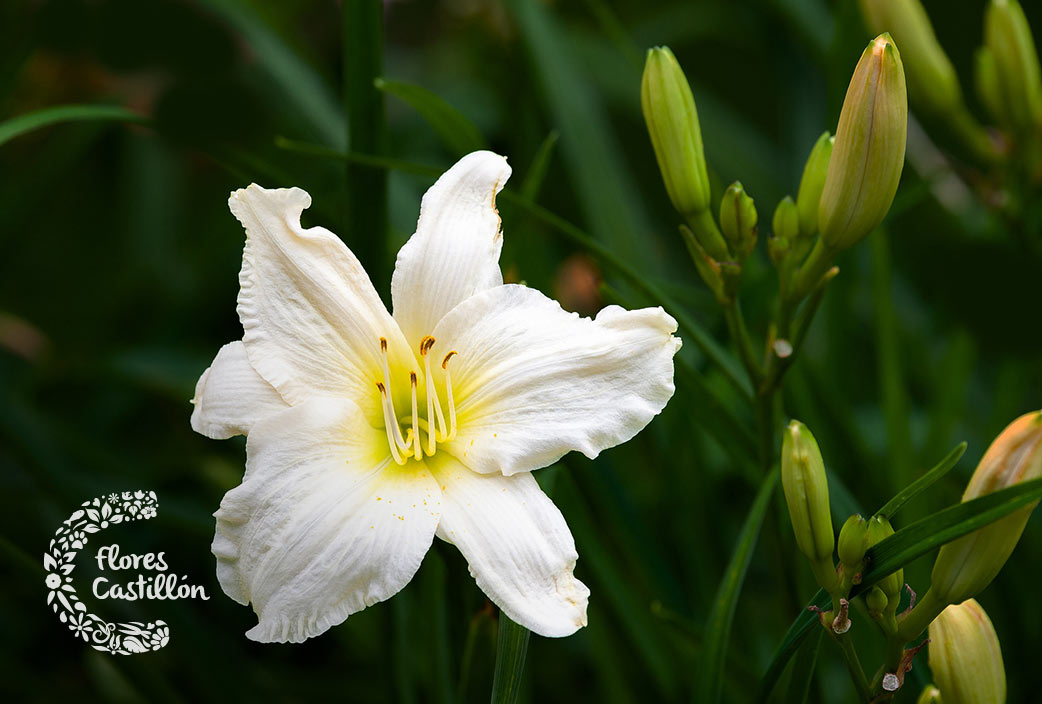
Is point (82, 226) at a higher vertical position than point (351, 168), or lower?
lower

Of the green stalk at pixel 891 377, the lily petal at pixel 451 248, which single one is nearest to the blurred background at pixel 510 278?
the green stalk at pixel 891 377

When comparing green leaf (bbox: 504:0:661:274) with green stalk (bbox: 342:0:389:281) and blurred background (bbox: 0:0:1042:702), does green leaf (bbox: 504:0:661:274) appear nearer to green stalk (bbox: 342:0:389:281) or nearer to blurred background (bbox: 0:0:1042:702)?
blurred background (bbox: 0:0:1042:702)

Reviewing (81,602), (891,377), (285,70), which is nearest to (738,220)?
(891,377)

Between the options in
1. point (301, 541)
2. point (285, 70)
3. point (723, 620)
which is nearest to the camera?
point (301, 541)

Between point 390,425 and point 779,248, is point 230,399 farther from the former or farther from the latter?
point 779,248

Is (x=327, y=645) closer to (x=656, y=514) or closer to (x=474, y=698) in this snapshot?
(x=656, y=514)

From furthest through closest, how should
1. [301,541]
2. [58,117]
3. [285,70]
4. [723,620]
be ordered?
[285,70], [58,117], [723,620], [301,541]

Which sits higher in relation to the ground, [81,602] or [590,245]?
[590,245]

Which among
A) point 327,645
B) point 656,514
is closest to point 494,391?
point 656,514
